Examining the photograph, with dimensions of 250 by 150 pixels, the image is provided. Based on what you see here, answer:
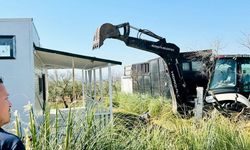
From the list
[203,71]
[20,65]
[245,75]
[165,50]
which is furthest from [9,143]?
[203,71]

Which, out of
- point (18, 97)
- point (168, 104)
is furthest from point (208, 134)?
point (168, 104)

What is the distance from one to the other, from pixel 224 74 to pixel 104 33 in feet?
14.2

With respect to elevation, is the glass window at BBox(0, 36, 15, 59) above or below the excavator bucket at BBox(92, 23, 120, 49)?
below

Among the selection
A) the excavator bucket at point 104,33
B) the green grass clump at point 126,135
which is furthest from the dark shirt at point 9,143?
the excavator bucket at point 104,33

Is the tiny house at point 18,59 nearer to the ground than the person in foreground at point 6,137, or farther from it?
farther from it

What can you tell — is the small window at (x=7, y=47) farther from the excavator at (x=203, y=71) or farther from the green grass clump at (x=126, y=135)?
the green grass clump at (x=126, y=135)

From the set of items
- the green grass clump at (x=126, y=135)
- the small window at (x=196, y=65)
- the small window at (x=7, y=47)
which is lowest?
the green grass clump at (x=126, y=135)

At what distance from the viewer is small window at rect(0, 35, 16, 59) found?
11.1 meters

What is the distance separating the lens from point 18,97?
1116cm

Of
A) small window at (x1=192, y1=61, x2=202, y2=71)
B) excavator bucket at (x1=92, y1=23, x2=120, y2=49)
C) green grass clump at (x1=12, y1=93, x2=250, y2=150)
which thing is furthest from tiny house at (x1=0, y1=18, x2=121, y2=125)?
small window at (x1=192, y1=61, x2=202, y2=71)

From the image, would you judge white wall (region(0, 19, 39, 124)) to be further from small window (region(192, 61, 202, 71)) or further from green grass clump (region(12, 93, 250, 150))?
small window (region(192, 61, 202, 71))

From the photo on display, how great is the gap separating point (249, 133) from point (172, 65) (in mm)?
8328

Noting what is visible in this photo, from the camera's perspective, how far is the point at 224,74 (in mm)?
13094

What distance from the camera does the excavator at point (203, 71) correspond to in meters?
12.7
